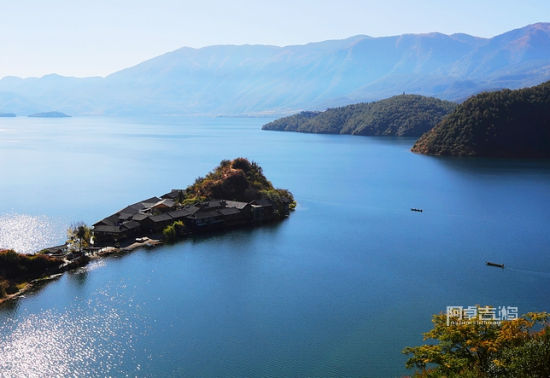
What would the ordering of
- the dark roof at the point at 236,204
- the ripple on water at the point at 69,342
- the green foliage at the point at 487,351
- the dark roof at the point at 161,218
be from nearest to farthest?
the green foliage at the point at 487,351, the ripple on water at the point at 69,342, the dark roof at the point at 161,218, the dark roof at the point at 236,204

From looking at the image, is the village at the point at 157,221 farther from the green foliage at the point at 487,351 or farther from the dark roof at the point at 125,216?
the green foliage at the point at 487,351

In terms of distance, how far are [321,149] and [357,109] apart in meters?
50.5

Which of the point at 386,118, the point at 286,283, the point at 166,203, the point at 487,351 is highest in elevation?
the point at 386,118

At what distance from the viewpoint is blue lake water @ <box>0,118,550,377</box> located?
15008 mm

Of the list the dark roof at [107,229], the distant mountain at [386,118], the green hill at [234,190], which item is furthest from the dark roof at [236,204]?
the distant mountain at [386,118]

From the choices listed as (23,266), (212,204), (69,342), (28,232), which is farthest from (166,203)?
(69,342)

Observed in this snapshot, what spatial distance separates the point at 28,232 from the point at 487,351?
26894 mm

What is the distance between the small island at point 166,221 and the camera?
21.3m

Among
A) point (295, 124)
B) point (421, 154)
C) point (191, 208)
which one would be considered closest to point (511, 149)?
point (421, 154)

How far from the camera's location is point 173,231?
2772 centimetres

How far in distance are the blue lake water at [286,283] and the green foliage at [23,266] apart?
50.2 inches

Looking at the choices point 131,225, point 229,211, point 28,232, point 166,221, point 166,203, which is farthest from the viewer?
point 166,203

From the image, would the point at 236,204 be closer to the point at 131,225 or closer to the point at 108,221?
the point at 131,225

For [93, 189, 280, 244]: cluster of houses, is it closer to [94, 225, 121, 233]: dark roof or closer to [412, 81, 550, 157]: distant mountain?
[94, 225, 121, 233]: dark roof
